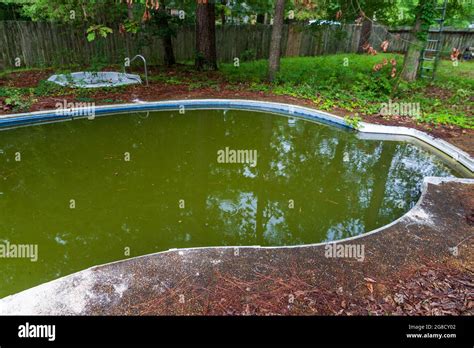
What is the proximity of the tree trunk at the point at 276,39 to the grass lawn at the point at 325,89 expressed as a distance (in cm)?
29

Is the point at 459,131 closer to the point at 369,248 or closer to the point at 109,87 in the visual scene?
the point at 369,248

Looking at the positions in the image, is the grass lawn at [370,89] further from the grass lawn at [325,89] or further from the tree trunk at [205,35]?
the tree trunk at [205,35]

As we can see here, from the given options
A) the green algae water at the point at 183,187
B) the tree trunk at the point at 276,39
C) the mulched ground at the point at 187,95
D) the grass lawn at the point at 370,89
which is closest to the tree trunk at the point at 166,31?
the mulched ground at the point at 187,95

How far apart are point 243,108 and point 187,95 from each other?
1.46 metres

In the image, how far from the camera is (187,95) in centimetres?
808

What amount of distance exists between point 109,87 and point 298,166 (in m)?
5.63

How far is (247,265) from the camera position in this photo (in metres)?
2.82

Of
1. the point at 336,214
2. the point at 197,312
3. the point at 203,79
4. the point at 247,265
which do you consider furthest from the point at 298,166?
the point at 203,79

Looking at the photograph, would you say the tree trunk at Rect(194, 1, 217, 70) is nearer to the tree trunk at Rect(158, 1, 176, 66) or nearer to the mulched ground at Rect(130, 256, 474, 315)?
the tree trunk at Rect(158, 1, 176, 66)

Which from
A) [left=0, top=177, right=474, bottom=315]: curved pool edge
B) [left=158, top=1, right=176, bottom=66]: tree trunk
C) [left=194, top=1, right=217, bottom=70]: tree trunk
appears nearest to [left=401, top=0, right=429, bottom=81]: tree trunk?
[left=194, top=1, right=217, bottom=70]: tree trunk

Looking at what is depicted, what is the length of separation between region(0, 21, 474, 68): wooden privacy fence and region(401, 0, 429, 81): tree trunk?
19.3 inches

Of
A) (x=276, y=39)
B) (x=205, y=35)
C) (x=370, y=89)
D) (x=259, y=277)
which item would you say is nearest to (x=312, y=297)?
(x=259, y=277)

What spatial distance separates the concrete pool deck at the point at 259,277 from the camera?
7.84ft
